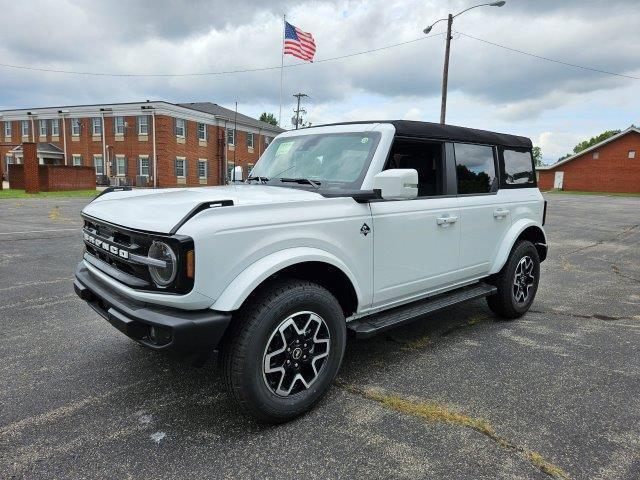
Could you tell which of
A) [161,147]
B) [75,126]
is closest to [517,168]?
[161,147]

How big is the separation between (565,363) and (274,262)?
8.86 ft

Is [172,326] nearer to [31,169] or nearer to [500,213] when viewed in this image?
[500,213]

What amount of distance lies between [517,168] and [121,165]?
37.3 m

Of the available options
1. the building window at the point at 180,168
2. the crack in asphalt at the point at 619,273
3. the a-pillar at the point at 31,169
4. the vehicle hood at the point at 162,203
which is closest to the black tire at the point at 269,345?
the vehicle hood at the point at 162,203

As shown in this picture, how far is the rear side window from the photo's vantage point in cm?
476

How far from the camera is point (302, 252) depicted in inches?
107

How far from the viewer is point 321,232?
2.87m

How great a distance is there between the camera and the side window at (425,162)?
12.2 ft

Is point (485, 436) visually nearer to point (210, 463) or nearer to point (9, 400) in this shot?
point (210, 463)

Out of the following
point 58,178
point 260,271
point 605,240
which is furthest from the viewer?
point 58,178

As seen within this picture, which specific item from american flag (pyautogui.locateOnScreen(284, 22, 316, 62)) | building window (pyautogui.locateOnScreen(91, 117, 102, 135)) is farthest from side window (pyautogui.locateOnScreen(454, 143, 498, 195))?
building window (pyautogui.locateOnScreen(91, 117, 102, 135))

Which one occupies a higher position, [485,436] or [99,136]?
[99,136]

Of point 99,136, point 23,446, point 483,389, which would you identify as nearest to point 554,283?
point 483,389

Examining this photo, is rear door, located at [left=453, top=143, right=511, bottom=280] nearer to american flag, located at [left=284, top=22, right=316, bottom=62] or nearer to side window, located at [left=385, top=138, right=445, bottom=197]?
side window, located at [left=385, top=138, right=445, bottom=197]
